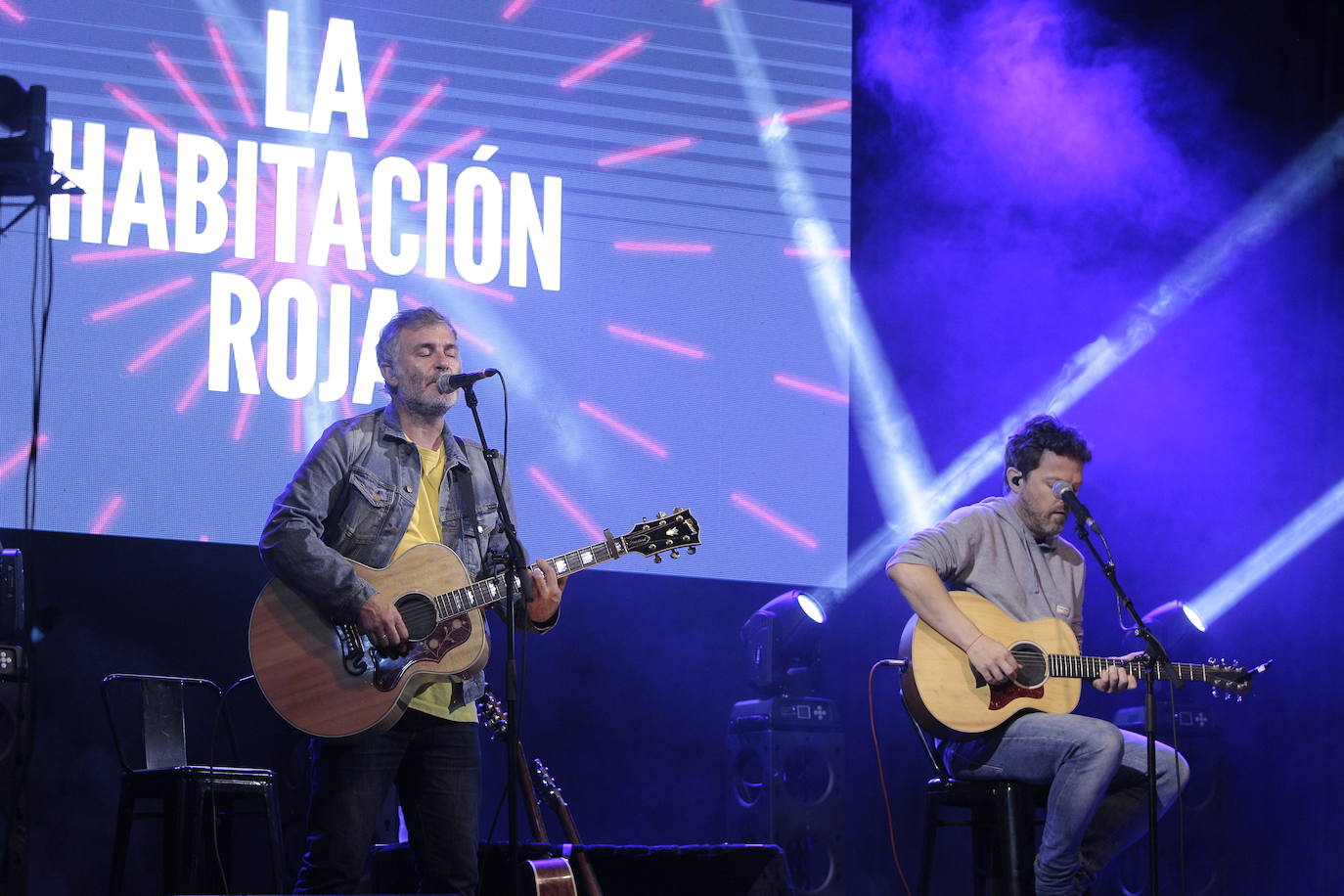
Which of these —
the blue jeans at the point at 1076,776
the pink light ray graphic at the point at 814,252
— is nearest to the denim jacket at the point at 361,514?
the blue jeans at the point at 1076,776

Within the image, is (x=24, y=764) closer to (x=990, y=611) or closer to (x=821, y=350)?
(x=990, y=611)

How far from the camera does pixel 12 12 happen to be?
17.0 ft

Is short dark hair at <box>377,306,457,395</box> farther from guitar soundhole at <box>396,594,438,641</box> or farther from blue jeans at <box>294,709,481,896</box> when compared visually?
blue jeans at <box>294,709,481,896</box>

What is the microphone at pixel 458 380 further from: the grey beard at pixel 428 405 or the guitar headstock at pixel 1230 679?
the guitar headstock at pixel 1230 679

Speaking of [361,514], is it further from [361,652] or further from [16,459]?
[16,459]

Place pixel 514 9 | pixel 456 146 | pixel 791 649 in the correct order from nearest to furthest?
pixel 791 649 < pixel 456 146 < pixel 514 9

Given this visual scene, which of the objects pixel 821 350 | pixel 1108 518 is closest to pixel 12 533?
pixel 821 350

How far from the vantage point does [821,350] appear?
241 inches

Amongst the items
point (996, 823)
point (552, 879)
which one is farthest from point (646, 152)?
point (552, 879)

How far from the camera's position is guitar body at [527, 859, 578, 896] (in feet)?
11.0

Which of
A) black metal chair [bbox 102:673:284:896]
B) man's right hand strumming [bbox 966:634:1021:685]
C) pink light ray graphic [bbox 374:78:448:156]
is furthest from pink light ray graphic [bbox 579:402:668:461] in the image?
man's right hand strumming [bbox 966:634:1021:685]

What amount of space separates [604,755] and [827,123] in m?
2.90

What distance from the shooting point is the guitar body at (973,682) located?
4.27m

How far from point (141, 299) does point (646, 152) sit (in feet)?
6.87
